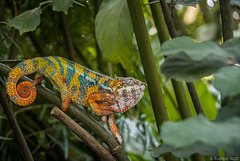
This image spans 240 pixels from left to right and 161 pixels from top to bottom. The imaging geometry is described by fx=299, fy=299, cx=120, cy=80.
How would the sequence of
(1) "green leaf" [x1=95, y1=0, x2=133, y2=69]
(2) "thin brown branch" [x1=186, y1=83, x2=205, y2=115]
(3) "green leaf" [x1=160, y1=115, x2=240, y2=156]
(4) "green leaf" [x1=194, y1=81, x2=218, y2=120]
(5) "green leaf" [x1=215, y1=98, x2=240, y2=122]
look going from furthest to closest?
1. (4) "green leaf" [x1=194, y1=81, x2=218, y2=120]
2. (1) "green leaf" [x1=95, y1=0, x2=133, y2=69]
3. (2) "thin brown branch" [x1=186, y1=83, x2=205, y2=115]
4. (5) "green leaf" [x1=215, y1=98, x2=240, y2=122]
5. (3) "green leaf" [x1=160, y1=115, x2=240, y2=156]

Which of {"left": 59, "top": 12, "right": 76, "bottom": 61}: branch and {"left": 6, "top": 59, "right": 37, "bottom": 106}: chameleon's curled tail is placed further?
{"left": 59, "top": 12, "right": 76, "bottom": 61}: branch

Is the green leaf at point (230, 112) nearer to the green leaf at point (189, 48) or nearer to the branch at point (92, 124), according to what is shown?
the green leaf at point (189, 48)

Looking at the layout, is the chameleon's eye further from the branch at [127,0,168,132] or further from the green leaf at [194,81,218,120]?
the green leaf at [194,81,218,120]

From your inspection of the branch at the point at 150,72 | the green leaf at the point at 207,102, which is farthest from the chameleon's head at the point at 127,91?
the green leaf at the point at 207,102

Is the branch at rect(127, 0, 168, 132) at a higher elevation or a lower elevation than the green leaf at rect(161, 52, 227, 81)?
lower

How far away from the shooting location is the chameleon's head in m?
0.88

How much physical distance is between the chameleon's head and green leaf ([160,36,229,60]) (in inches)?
17.8

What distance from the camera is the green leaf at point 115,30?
974 millimetres

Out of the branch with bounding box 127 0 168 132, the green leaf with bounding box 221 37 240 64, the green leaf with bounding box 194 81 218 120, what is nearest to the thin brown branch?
the branch with bounding box 127 0 168 132

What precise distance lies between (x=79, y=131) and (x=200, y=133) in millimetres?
468

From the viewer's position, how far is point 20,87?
0.83 meters

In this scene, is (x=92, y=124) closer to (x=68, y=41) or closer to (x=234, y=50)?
(x=234, y=50)

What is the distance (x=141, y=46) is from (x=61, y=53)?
3.05ft

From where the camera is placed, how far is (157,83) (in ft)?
2.48
